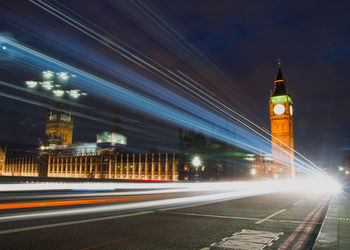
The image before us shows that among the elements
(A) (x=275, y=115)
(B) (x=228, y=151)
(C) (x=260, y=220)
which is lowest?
(C) (x=260, y=220)

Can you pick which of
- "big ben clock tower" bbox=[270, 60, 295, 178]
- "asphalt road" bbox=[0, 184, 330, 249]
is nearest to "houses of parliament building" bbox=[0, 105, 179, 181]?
"big ben clock tower" bbox=[270, 60, 295, 178]

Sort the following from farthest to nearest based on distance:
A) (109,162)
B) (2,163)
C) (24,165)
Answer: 1. (2,163)
2. (24,165)
3. (109,162)

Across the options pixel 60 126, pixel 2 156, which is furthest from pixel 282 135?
pixel 2 156

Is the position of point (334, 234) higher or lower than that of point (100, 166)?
lower

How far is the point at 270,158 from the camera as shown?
4813 inches

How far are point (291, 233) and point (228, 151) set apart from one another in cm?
10032

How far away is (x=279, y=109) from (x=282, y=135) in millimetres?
11781

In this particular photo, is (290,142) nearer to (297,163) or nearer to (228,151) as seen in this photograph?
(297,163)

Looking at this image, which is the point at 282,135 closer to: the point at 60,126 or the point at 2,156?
the point at 60,126

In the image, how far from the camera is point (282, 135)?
12269cm

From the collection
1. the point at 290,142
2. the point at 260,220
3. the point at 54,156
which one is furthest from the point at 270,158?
the point at 260,220

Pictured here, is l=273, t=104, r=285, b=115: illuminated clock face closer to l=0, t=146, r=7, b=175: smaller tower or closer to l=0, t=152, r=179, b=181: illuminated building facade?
l=0, t=152, r=179, b=181: illuminated building facade

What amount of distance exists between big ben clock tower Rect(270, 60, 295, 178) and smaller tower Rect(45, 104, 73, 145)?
90.7m

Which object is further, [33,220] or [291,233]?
[33,220]
